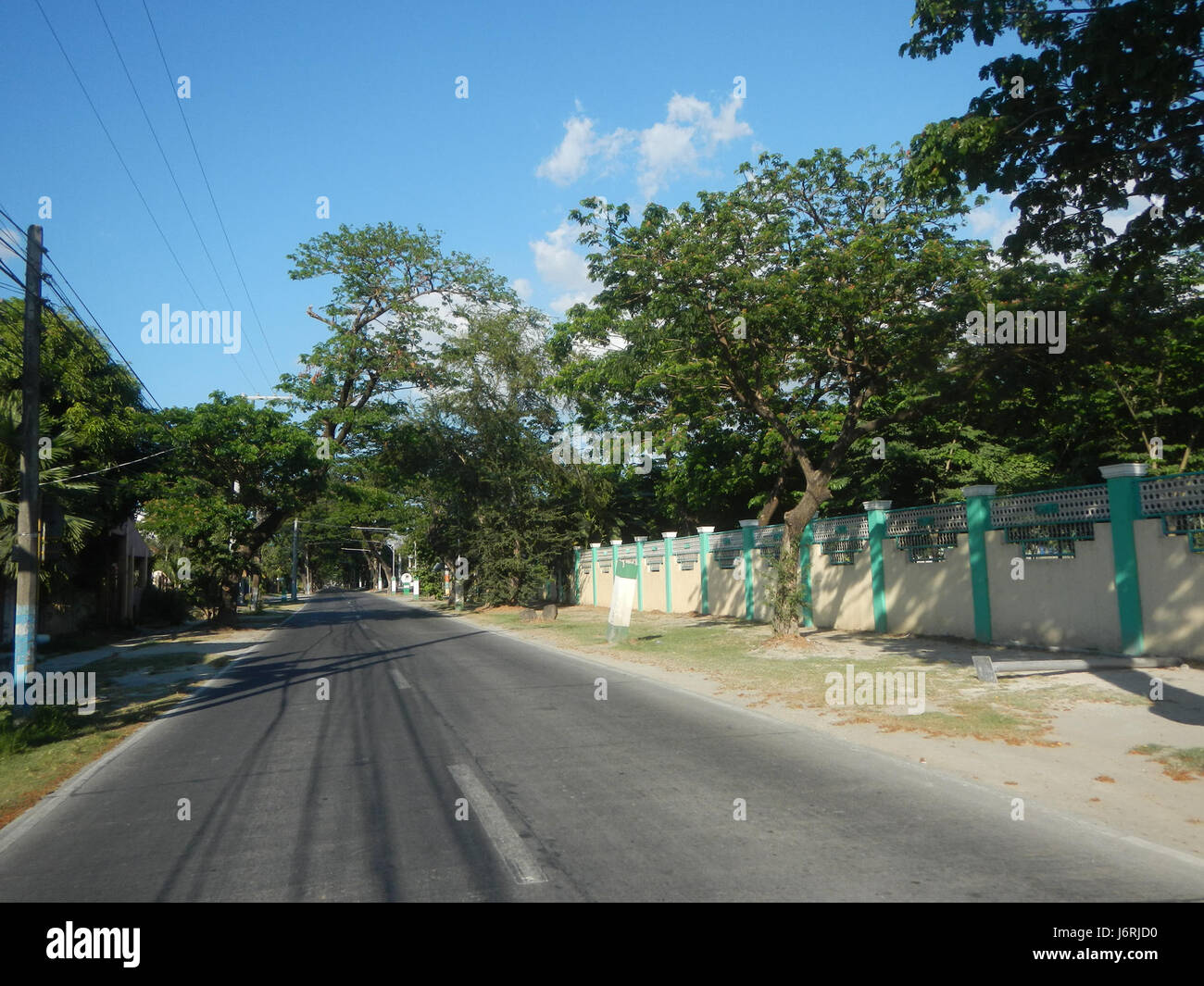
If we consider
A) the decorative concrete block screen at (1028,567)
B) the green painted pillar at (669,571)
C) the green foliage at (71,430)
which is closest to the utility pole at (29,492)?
the green foliage at (71,430)

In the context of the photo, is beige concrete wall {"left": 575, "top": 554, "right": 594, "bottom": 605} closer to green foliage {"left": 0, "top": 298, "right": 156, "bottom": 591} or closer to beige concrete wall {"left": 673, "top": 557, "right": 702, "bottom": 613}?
beige concrete wall {"left": 673, "top": 557, "right": 702, "bottom": 613}

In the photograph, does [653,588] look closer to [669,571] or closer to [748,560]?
[669,571]

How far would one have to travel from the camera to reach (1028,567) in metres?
13.7

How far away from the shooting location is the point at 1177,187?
29.7ft

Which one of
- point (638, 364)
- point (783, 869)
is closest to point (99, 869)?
point (783, 869)

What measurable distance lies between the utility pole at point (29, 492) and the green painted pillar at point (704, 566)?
18452 mm


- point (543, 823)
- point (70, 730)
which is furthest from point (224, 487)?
point (543, 823)

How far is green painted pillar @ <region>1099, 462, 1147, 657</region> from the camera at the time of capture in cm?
1165

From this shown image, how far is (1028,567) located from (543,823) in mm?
10633

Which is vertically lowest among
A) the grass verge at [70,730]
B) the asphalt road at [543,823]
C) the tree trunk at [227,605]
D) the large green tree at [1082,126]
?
the grass verge at [70,730]

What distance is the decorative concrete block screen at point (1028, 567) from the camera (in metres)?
11.2

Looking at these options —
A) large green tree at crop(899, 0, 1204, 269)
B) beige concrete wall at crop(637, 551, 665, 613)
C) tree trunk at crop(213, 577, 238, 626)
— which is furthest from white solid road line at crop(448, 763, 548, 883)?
tree trunk at crop(213, 577, 238, 626)

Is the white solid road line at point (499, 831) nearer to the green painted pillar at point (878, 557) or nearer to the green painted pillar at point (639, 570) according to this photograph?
the green painted pillar at point (878, 557)
